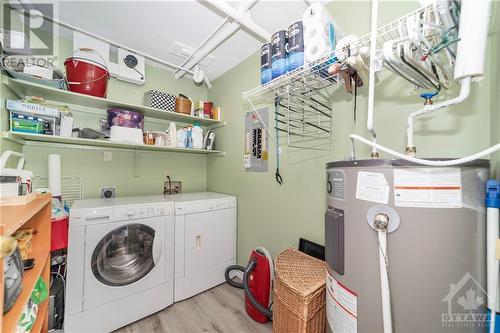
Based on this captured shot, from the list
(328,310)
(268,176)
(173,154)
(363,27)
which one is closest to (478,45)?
(363,27)

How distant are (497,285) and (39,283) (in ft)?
6.74

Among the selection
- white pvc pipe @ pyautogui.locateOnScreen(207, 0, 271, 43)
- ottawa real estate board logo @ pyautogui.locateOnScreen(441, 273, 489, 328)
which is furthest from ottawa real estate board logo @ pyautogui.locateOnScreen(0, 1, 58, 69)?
ottawa real estate board logo @ pyautogui.locateOnScreen(441, 273, 489, 328)

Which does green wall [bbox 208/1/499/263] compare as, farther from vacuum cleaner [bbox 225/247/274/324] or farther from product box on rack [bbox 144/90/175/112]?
product box on rack [bbox 144/90/175/112]

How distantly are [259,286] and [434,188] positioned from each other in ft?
4.75

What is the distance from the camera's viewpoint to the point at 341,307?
33.7 inches

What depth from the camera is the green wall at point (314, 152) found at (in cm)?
96

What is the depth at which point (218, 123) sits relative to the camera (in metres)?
2.64

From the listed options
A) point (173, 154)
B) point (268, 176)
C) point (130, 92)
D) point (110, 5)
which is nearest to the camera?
point (110, 5)

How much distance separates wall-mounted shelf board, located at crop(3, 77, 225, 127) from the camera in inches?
58.9

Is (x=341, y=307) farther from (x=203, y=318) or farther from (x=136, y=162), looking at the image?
(x=136, y=162)

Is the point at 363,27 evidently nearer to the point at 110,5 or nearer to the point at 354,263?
the point at 354,263

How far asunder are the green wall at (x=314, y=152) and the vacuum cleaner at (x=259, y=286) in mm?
283

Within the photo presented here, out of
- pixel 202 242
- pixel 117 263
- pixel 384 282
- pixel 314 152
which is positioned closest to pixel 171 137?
pixel 202 242

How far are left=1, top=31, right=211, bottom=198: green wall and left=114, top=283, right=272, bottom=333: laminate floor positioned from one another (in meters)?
1.27
